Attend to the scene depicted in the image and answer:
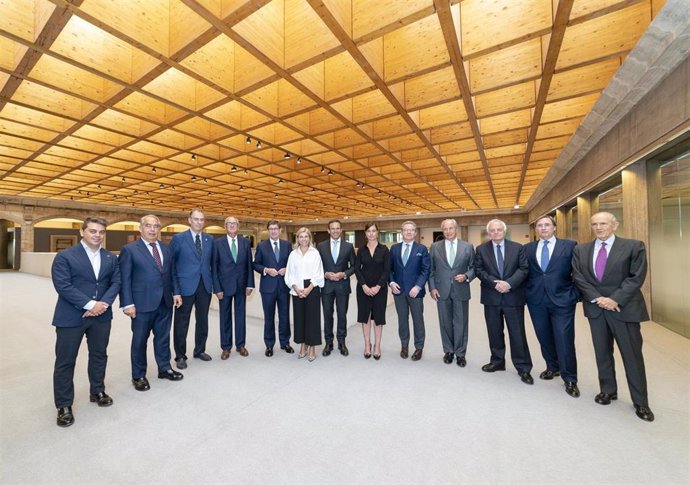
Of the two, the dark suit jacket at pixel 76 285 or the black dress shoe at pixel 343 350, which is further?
the black dress shoe at pixel 343 350

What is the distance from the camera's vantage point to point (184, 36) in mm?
4145

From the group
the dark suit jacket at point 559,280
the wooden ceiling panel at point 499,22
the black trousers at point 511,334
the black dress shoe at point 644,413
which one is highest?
the wooden ceiling panel at point 499,22

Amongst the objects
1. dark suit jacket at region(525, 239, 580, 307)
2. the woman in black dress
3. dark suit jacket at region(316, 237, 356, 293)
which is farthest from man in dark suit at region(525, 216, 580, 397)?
dark suit jacket at region(316, 237, 356, 293)

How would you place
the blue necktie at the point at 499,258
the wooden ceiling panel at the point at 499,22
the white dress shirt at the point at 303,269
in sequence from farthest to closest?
the white dress shirt at the point at 303,269
the wooden ceiling panel at the point at 499,22
the blue necktie at the point at 499,258

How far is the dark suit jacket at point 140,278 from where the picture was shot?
2979mm

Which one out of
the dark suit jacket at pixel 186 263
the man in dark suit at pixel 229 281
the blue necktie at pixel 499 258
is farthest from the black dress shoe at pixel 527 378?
the dark suit jacket at pixel 186 263

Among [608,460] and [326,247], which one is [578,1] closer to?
[326,247]

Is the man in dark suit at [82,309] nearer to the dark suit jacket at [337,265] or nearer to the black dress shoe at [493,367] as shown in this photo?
the dark suit jacket at [337,265]

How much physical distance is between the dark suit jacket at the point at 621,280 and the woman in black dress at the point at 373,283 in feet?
6.67

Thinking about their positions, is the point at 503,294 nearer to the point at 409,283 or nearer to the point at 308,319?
the point at 409,283

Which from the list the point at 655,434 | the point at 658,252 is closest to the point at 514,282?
the point at 655,434

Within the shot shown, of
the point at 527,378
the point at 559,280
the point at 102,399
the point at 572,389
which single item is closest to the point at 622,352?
the point at 572,389

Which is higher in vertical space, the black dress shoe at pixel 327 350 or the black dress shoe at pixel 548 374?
the black dress shoe at pixel 327 350

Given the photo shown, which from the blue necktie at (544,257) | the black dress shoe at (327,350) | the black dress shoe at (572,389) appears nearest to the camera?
the black dress shoe at (572,389)
